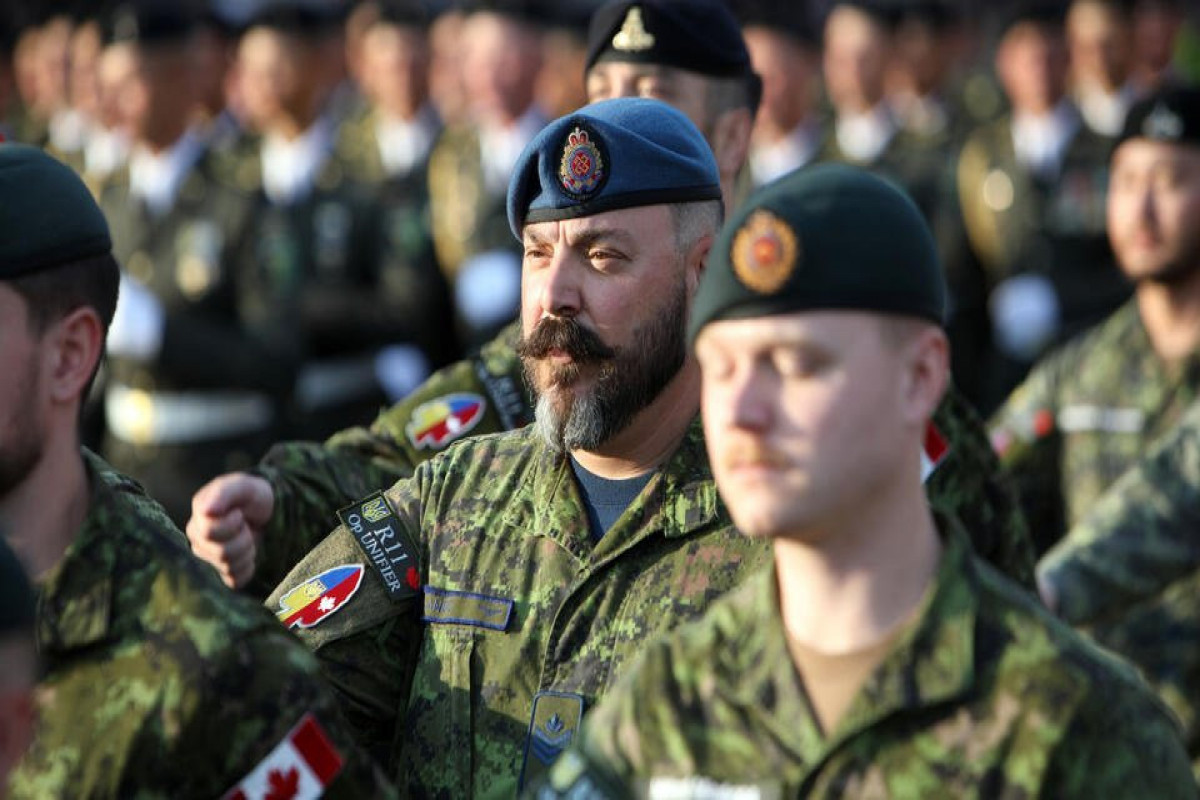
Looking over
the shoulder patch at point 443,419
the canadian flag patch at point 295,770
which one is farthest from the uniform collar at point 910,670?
the shoulder patch at point 443,419

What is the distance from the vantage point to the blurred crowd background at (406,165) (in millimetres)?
9617

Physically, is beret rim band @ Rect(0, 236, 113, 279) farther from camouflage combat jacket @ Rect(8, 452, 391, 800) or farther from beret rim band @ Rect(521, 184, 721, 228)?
beret rim band @ Rect(521, 184, 721, 228)

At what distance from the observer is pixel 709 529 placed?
4.68 m

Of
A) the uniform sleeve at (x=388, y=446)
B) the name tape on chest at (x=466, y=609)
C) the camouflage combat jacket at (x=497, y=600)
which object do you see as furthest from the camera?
the uniform sleeve at (x=388, y=446)

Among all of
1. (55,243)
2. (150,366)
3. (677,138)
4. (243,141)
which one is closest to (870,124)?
(243,141)

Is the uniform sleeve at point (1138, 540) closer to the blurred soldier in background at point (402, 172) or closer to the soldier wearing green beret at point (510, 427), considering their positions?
the soldier wearing green beret at point (510, 427)

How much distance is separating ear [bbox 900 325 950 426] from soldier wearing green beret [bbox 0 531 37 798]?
1251mm

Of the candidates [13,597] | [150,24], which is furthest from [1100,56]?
[13,597]

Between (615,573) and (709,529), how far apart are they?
20 centimetres

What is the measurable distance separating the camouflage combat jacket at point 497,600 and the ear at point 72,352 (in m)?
0.97

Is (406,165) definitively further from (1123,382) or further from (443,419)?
(443,419)

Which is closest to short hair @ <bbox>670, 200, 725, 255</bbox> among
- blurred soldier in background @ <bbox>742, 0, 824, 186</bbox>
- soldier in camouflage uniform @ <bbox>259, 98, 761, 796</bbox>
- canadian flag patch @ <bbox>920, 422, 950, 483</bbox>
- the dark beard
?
soldier in camouflage uniform @ <bbox>259, 98, 761, 796</bbox>

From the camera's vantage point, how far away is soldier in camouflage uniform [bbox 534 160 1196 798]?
11.1 feet

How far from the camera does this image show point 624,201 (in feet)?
15.8
